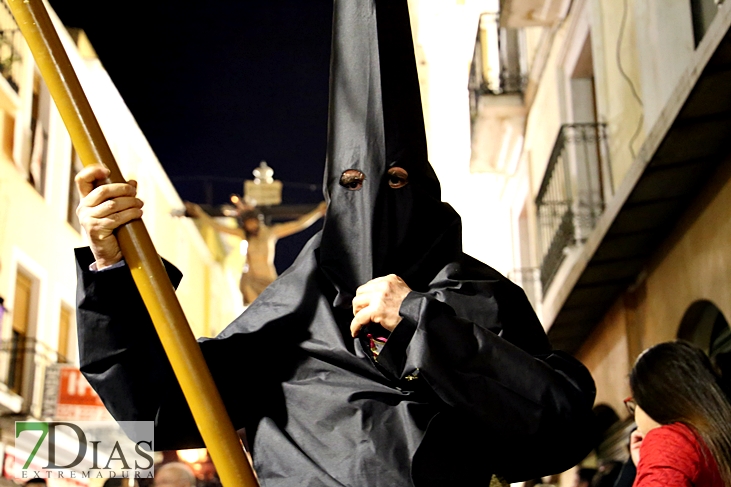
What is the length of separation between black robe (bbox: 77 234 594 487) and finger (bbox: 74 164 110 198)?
0.77ft

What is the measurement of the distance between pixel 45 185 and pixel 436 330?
18.7m

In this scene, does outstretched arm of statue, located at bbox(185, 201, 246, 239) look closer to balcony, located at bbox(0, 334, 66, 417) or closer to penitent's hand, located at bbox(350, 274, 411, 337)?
balcony, located at bbox(0, 334, 66, 417)

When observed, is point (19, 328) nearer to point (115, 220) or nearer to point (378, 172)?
point (378, 172)

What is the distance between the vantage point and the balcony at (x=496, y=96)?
14.7 meters

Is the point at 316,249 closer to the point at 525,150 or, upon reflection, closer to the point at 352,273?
the point at 352,273

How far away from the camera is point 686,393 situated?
3.30 meters

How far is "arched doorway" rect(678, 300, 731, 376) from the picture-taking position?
846 cm

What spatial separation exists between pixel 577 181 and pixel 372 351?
28.5ft

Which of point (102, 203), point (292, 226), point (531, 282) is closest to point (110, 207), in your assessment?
point (102, 203)

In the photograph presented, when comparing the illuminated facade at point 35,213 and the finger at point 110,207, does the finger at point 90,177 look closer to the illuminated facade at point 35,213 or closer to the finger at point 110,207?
the finger at point 110,207

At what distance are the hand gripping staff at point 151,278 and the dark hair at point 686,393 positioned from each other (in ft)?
5.10

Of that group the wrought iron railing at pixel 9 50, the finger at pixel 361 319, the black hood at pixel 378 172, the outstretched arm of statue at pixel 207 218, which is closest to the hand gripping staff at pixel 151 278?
the finger at pixel 361 319

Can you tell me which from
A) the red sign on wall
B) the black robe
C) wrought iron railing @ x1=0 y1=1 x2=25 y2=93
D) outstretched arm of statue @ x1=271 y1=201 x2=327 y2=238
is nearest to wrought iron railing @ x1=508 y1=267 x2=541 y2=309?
the red sign on wall

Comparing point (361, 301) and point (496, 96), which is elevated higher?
point (496, 96)
